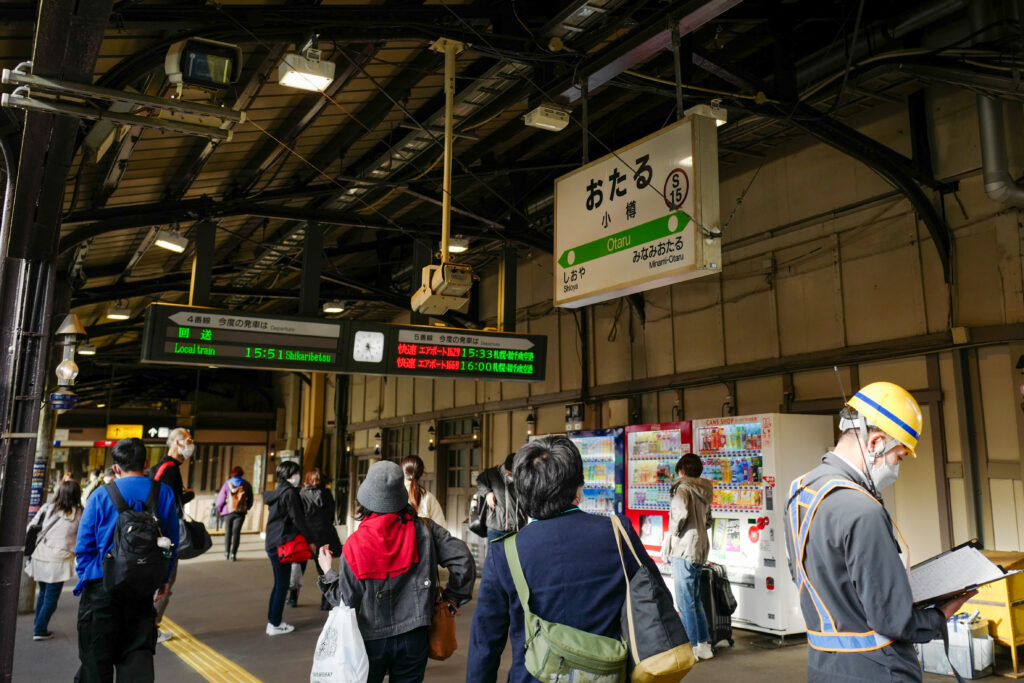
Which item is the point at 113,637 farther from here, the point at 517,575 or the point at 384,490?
the point at 517,575

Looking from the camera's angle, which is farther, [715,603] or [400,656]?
[715,603]

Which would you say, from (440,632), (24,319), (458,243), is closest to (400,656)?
(440,632)

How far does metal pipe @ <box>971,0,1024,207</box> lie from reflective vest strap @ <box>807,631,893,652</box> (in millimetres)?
5645

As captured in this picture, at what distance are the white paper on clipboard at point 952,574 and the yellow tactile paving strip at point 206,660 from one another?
16.9ft

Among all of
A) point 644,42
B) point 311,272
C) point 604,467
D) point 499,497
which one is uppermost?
point 644,42

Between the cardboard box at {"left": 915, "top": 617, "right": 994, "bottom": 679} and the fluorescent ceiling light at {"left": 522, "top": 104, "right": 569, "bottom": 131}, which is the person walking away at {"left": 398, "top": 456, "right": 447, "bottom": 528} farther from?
the cardboard box at {"left": 915, "top": 617, "right": 994, "bottom": 679}

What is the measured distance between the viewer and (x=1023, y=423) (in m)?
6.67

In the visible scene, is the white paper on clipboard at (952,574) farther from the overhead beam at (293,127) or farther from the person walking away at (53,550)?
the person walking away at (53,550)

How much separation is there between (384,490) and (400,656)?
77 centimetres

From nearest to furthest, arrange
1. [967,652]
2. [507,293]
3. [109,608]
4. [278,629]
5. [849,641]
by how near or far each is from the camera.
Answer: [849,641] → [109,608] → [967,652] → [278,629] → [507,293]

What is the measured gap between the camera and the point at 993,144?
6598mm

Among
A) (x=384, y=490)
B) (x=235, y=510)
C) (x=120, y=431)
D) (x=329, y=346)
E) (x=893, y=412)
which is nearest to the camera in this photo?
(x=893, y=412)

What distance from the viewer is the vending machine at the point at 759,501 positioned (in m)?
7.46

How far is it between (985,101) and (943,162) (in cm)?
94
